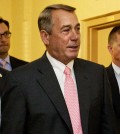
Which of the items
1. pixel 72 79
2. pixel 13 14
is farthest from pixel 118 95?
pixel 13 14

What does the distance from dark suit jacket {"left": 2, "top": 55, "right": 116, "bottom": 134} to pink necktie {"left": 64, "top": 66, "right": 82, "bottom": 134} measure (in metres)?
0.03

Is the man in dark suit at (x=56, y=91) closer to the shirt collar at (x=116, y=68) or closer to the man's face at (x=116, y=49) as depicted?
the shirt collar at (x=116, y=68)

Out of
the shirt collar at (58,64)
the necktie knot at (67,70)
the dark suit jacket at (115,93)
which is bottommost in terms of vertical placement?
the dark suit jacket at (115,93)

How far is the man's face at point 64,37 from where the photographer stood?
6.85ft

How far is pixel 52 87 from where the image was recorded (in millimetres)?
2105

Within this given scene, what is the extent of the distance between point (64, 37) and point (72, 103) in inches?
14.1

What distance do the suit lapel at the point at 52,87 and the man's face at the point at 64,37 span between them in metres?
0.08

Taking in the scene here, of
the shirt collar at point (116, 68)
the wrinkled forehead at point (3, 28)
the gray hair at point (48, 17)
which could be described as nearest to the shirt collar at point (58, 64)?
the gray hair at point (48, 17)

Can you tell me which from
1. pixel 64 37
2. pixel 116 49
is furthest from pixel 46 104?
pixel 116 49

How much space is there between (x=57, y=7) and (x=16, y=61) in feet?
4.08

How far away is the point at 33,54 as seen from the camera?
17.5 ft

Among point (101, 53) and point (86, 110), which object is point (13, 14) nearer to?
point (101, 53)

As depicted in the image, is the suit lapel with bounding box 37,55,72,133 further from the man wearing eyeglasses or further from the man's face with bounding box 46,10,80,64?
the man wearing eyeglasses

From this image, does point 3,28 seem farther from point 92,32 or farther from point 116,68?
point 92,32
